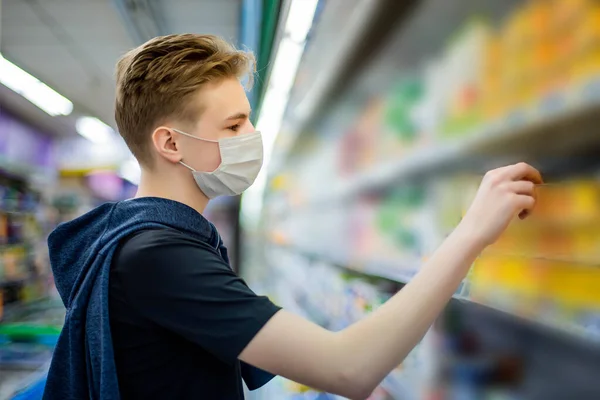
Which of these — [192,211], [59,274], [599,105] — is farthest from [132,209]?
[599,105]

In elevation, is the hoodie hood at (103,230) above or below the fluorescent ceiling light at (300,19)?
below

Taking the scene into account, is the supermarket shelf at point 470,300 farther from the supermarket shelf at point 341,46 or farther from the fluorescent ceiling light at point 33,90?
the fluorescent ceiling light at point 33,90

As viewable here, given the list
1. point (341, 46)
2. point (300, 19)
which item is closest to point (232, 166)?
point (300, 19)

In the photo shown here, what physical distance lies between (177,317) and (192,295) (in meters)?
0.05

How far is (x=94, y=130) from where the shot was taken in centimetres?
722

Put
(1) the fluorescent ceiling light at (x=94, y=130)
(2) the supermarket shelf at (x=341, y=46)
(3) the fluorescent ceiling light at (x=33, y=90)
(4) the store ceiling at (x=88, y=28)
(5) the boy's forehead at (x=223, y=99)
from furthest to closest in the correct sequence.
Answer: (1) the fluorescent ceiling light at (x=94, y=130), (3) the fluorescent ceiling light at (x=33, y=90), (4) the store ceiling at (x=88, y=28), (2) the supermarket shelf at (x=341, y=46), (5) the boy's forehead at (x=223, y=99)

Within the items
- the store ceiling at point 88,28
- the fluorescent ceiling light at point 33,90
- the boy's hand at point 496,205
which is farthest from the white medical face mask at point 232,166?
the fluorescent ceiling light at point 33,90

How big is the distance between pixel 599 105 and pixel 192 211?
0.82 m

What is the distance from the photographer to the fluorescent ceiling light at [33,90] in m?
5.05

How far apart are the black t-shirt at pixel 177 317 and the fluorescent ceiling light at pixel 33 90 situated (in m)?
5.07

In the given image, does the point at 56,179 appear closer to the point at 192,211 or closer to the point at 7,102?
the point at 7,102

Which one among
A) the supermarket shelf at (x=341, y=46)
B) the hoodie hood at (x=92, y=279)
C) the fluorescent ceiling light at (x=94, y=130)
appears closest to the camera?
the hoodie hood at (x=92, y=279)

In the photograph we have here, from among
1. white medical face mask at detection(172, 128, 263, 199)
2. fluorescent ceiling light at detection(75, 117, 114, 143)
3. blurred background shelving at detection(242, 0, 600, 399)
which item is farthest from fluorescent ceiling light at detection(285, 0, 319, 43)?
fluorescent ceiling light at detection(75, 117, 114, 143)

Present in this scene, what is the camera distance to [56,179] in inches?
261
